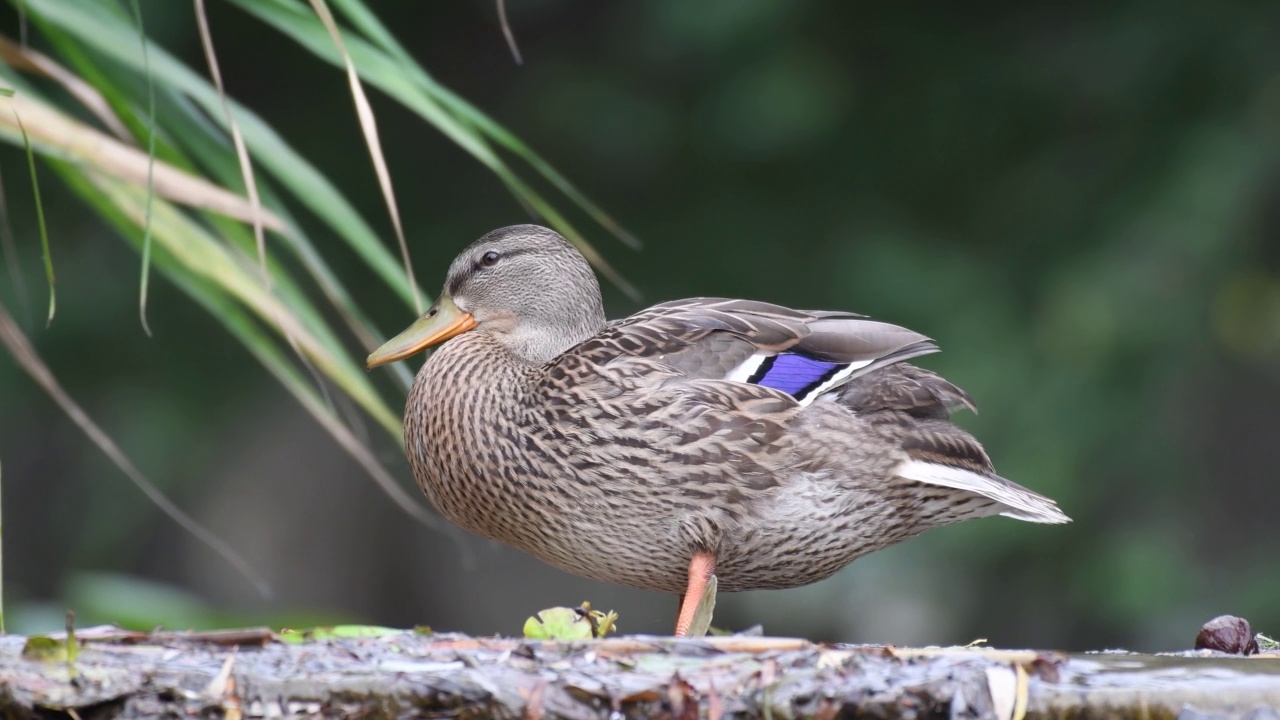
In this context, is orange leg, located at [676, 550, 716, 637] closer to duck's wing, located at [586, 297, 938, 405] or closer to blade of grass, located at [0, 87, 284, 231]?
duck's wing, located at [586, 297, 938, 405]

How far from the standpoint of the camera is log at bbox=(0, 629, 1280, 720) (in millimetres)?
1531

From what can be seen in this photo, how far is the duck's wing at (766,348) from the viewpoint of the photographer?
9.39 ft

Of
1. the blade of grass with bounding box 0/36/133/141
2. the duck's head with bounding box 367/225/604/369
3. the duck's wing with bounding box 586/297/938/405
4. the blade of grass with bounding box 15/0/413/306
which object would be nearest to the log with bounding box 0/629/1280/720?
the blade of grass with bounding box 15/0/413/306

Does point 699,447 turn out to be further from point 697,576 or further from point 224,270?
point 224,270

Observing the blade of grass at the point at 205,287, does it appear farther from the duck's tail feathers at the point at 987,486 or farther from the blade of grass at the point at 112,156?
the duck's tail feathers at the point at 987,486

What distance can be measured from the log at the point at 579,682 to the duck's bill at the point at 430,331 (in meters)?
1.25

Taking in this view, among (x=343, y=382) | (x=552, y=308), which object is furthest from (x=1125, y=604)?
(x=343, y=382)

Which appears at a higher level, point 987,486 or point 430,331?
point 430,331

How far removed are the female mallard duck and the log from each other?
2.90 ft

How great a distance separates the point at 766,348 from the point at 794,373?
70mm

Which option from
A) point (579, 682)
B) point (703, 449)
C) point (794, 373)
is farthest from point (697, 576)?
point (579, 682)

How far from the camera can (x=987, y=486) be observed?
2.88 m

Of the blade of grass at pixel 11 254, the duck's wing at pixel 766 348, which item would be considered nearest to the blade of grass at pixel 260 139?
the blade of grass at pixel 11 254

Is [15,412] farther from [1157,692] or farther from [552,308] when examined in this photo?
[1157,692]
